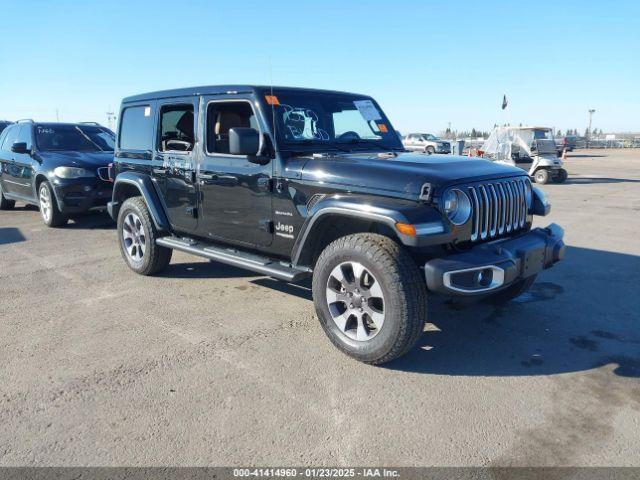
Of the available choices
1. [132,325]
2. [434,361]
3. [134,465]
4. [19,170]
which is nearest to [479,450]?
[434,361]

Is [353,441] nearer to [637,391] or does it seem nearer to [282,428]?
[282,428]

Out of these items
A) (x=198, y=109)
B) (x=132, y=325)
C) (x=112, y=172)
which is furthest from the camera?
(x=112, y=172)

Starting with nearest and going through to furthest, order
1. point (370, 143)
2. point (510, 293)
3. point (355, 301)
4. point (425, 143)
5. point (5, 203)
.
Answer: point (355, 301) → point (510, 293) → point (370, 143) → point (5, 203) → point (425, 143)

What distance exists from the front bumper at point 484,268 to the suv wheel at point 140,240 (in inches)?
131

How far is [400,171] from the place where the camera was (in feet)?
11.5

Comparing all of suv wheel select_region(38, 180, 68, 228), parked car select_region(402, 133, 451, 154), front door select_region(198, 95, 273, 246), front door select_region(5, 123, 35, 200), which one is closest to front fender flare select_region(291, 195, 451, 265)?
front door select_region(198, 95, 273, 246)

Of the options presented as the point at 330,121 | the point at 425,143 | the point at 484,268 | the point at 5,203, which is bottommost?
the point at 5,203

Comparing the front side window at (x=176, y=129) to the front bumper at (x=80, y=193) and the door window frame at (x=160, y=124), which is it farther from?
the front bumper at (x=80, y=193)

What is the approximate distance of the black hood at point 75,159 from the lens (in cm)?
833

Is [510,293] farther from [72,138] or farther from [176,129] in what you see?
[72,138]

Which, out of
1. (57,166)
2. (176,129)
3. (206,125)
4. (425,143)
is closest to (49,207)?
(57,166)

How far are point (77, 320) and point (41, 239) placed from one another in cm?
402

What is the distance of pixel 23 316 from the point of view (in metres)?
4.44

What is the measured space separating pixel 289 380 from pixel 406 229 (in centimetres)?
125
